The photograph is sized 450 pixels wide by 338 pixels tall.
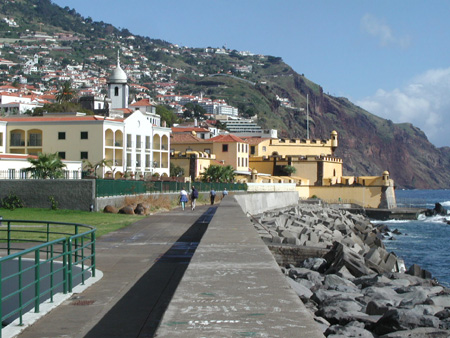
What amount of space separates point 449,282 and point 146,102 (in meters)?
96.6

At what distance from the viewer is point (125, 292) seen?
36.2 feet

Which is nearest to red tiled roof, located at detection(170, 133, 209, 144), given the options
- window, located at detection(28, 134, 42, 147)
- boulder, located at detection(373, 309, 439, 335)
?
window, located at detection(28, 134, 42, 147)

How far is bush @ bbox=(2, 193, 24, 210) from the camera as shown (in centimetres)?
3110

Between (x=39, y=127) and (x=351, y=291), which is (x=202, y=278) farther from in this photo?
(x=39, y=127)

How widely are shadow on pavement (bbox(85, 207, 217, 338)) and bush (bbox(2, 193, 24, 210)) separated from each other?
57.6ft

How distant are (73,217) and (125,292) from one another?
693 inches

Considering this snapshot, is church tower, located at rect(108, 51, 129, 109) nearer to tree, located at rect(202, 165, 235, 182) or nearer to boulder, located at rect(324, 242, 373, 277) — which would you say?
tree, located at rect(202, 165, 235, 182)

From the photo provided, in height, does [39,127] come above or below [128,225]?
above


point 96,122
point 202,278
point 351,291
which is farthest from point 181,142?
point 202,278

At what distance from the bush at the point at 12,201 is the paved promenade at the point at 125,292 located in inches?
503

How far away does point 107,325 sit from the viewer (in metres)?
8.82

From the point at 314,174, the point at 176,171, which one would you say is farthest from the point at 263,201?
the point at 314,174

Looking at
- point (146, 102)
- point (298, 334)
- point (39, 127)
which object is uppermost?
point (146, 102)

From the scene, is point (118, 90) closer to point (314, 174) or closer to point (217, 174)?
point (314, 174)
